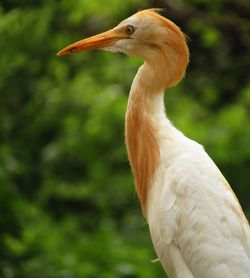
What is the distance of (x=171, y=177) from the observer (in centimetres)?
538

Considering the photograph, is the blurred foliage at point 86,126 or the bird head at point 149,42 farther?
the blurred foliage at point 86,126

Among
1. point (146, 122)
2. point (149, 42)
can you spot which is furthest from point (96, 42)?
point (146, 122)

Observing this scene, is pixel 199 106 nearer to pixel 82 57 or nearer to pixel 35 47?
pixel 82 57

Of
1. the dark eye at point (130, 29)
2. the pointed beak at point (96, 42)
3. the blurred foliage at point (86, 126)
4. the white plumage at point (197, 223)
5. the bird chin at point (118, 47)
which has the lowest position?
the blurred foliage at point (86, 126)

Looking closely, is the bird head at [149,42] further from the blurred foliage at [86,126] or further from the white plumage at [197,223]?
the blurred foliage at [86,126]

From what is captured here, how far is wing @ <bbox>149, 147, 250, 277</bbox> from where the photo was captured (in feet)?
17.0

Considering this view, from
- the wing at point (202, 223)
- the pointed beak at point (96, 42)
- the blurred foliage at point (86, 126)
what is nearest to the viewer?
the wing at point (202, 223)

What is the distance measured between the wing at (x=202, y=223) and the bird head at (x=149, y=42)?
564 millimetres

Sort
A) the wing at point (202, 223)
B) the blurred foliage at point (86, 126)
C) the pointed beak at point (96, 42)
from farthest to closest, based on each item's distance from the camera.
→ the blurred foliage at point (86, 126)
the pointed beak at point (96, 42)
the wing at point (202, 223)

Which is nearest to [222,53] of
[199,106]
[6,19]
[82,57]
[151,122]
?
[199,106]

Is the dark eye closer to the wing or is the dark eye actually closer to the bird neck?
the bird neck

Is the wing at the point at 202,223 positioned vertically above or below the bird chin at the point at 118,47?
below

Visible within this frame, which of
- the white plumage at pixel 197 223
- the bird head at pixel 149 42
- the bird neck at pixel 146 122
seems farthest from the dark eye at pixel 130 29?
the white plumage at pixel 197 223

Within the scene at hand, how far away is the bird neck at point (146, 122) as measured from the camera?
5.60 m
